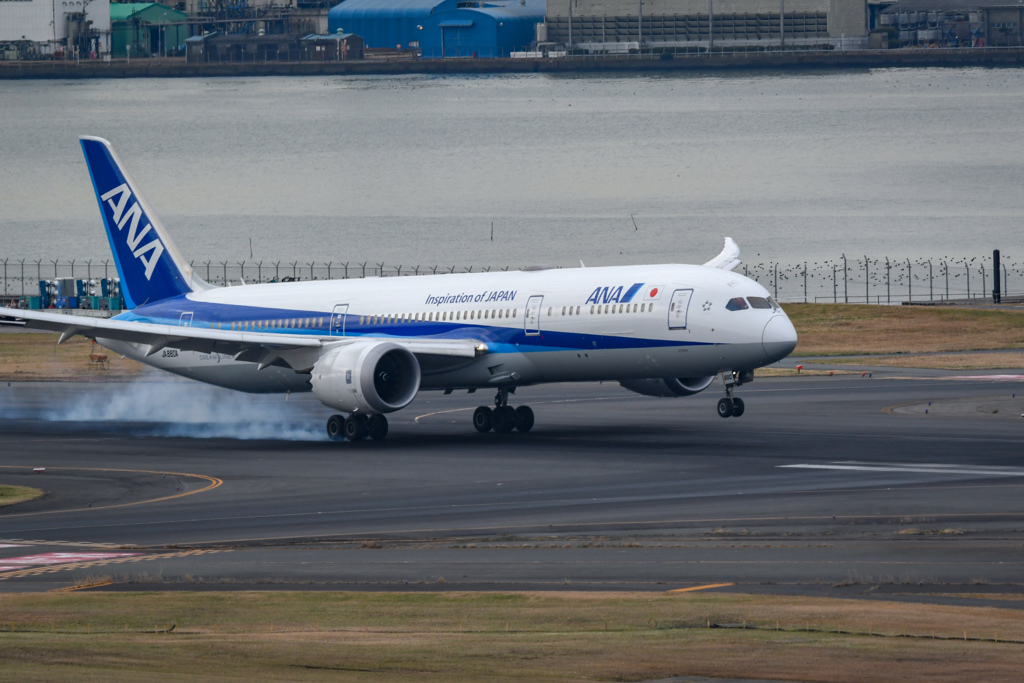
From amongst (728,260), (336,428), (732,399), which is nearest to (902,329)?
(728,260)

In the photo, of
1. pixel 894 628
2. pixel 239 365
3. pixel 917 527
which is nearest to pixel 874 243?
pixel 239 365

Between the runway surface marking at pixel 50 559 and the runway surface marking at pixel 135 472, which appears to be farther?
the runway surface marking at pixel 135 472

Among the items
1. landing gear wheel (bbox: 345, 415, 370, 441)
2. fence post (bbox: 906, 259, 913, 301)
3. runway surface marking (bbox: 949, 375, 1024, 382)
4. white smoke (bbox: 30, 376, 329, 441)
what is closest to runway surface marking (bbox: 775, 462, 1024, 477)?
landing gear wheel (bbox: 345, 415, 370, 441)

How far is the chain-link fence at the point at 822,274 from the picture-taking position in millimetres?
127625

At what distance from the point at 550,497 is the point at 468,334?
14654 millimetres

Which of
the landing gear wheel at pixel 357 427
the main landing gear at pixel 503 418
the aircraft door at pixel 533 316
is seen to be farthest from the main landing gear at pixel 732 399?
the landing gear wheel at pixel 357 427

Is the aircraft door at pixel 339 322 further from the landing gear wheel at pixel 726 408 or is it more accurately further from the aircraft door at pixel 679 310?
the landing gear wheel at pixel 726 408

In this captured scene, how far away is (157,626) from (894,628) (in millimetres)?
10516

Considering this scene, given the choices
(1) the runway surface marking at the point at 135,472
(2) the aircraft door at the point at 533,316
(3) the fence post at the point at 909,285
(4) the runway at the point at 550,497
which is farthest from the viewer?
(3) the fence post at the point at 909,285

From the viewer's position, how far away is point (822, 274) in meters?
144

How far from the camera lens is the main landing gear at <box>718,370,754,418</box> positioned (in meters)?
47.0

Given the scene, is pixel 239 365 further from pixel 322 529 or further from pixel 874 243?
pixel 874 243

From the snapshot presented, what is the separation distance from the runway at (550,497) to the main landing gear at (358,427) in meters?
0.54

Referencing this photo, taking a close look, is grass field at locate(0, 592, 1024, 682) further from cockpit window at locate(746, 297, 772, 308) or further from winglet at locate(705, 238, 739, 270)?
winglet at locate(705, 238, 739, 270)
